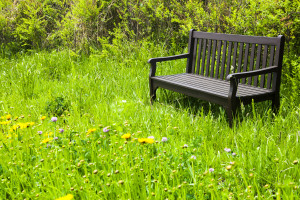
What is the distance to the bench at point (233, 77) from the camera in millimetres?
3697

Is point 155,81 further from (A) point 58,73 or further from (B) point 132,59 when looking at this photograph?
(A) point 58,73

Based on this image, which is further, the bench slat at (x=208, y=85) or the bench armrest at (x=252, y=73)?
the bench slat at (x=208, y=85)

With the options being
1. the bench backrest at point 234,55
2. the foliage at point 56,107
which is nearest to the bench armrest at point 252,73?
the bench backrest at point 234,55

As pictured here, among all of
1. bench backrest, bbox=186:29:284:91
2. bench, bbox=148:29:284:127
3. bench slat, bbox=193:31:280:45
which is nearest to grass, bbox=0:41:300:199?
bench, bbox=148:29:284:127

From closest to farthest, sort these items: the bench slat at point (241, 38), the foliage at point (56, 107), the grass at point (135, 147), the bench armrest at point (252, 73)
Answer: the grass at point (135, 147)
the bench armrest at point (252, 73)
the bench slat at point (241, 38)
the foliage at point (56, 107)

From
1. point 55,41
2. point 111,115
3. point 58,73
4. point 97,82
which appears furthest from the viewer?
point 55,41

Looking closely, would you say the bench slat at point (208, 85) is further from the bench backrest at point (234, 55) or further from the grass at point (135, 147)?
the grass at point (135, 147)

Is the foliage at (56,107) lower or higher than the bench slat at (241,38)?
lower

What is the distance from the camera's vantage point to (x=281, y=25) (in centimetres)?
454

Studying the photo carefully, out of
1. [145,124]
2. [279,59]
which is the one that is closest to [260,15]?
[279,59]

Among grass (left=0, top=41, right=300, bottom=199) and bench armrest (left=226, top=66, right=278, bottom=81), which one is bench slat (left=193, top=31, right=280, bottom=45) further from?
grass (left=0, top=41, right=300, bottom=199)

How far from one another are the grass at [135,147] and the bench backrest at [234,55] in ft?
1.26

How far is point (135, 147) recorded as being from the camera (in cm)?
300

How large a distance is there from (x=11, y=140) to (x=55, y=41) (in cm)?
576
